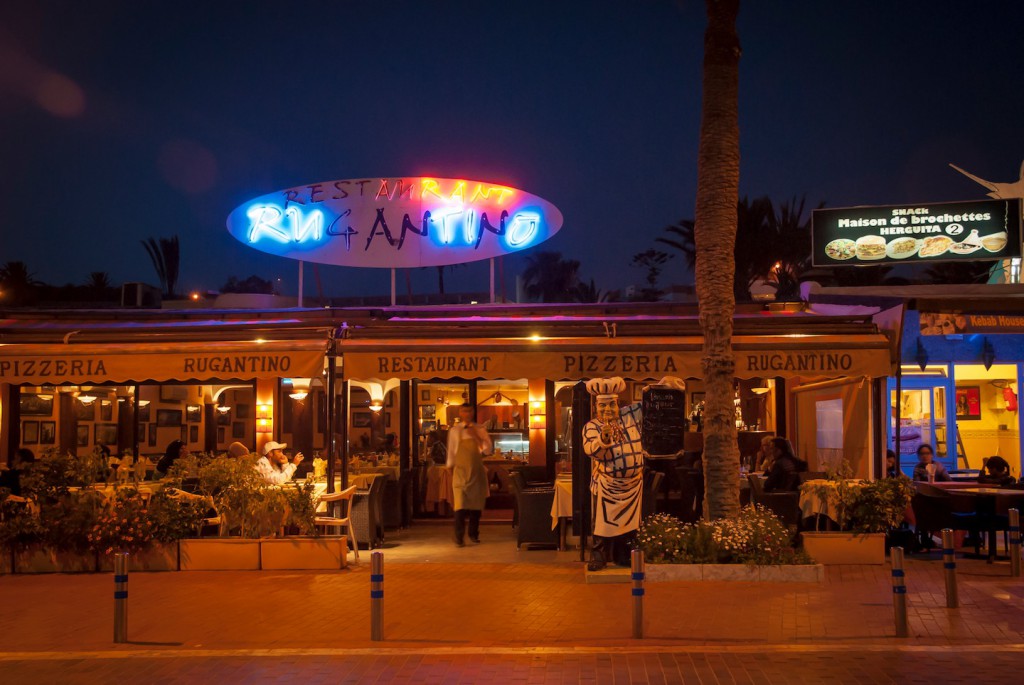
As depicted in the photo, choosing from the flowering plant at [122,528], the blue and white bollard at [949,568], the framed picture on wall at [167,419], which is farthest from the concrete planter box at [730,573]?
the framed picture on wall at [167,419]

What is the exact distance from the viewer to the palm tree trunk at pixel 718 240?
11.1 m

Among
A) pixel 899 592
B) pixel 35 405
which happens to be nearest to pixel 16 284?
pixel 35 405

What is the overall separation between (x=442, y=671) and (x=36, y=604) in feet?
17.3

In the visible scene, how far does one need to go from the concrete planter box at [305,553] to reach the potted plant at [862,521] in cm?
580

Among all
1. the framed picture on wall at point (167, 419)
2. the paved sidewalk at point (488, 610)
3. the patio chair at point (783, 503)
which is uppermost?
the framed picture on wall at point (167, 419)

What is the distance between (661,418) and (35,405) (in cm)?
1149

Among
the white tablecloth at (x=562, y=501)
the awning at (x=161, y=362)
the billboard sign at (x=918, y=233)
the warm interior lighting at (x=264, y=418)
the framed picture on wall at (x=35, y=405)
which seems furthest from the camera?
the billboard sign at (x=918, y=233)

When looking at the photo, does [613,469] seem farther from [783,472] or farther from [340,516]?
[340,516]

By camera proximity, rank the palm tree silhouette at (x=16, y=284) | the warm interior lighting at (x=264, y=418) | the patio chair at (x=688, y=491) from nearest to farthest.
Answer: the patio chair at (x=688, y=491)
the warm interior lighting at (x=264, y=418)
the palm tree silhouette at (x=16, y=284)

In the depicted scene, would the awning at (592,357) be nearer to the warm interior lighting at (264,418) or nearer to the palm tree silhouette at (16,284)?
the warm interior lighting at (264,418)

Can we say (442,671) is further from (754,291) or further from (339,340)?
(754,291)

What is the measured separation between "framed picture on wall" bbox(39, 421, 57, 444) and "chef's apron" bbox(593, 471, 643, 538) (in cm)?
1158

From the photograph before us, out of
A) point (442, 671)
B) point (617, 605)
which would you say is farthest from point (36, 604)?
point (617, 605)

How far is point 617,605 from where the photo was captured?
30.5 feet
